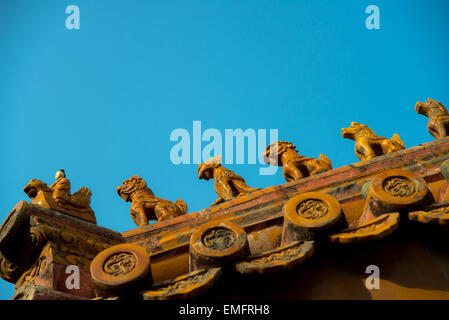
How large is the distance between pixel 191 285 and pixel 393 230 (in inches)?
69.5

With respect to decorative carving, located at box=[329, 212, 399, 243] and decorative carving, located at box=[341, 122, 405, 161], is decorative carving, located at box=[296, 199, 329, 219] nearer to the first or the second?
decorative carving, located at box=[329, 212, 399, 243]

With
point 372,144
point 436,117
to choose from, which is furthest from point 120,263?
point 436,117

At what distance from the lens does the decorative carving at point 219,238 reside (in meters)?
5.39

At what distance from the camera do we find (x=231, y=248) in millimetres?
5297

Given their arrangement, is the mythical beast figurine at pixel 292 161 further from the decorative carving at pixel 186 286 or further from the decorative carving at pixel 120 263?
the decorative carving at pixel 120 263

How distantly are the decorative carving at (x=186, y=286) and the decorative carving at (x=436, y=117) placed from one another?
12.1 feet

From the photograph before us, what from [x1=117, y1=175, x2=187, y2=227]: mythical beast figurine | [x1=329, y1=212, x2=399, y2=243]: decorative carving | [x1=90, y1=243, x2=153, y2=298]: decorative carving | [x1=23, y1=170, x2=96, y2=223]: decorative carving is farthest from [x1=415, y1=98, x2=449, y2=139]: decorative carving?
[x1=23, y1=170, x2=96, y2=223]: decorative carving

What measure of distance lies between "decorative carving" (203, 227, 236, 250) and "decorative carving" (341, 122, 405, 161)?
2957 mm

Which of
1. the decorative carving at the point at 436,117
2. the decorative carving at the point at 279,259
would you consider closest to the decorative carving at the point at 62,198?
the decorative carving at the point at 279,259

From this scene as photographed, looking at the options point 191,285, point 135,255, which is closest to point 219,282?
point 191,285

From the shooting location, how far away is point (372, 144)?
794 cm

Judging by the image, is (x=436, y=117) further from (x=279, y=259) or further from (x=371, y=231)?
(x=279, y=259)

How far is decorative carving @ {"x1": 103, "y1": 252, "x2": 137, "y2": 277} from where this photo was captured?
540 cm
